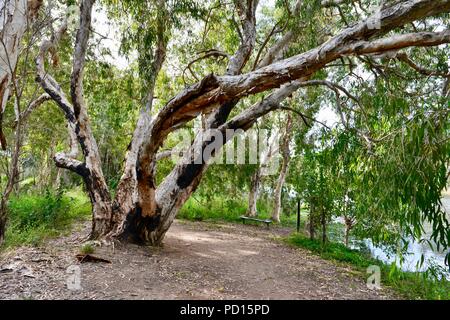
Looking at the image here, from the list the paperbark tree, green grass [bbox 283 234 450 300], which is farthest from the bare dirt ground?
the paperbark tree

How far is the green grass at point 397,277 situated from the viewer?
511 cm

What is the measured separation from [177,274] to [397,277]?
11.9 feet

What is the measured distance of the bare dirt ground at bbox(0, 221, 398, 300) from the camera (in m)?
A: 3.96

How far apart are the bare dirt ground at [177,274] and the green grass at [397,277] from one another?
1.01 feet

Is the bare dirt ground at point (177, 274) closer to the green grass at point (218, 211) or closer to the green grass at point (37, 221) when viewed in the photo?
the green grass at point (37, 221)

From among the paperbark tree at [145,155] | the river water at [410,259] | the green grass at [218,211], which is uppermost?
the paperbark tree at [145,155]

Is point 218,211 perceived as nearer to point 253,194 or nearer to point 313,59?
point 253,194

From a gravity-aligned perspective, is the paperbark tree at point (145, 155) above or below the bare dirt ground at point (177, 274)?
above

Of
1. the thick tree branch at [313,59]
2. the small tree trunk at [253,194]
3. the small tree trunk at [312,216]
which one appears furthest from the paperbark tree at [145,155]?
the small tree trunk at [253,194]

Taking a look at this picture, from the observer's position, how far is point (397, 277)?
584cm

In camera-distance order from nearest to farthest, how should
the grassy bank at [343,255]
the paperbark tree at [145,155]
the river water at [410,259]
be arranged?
the grassy bank at [343,255] → the paperbark tree at [145,155] → the river water at [410,259]

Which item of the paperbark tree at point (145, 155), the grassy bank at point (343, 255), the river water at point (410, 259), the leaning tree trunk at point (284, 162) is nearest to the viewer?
the grassy bank at point (343, 255)

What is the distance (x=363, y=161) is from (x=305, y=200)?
3908mm

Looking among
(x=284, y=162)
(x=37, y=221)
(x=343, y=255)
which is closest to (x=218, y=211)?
(x=284, y=162)
